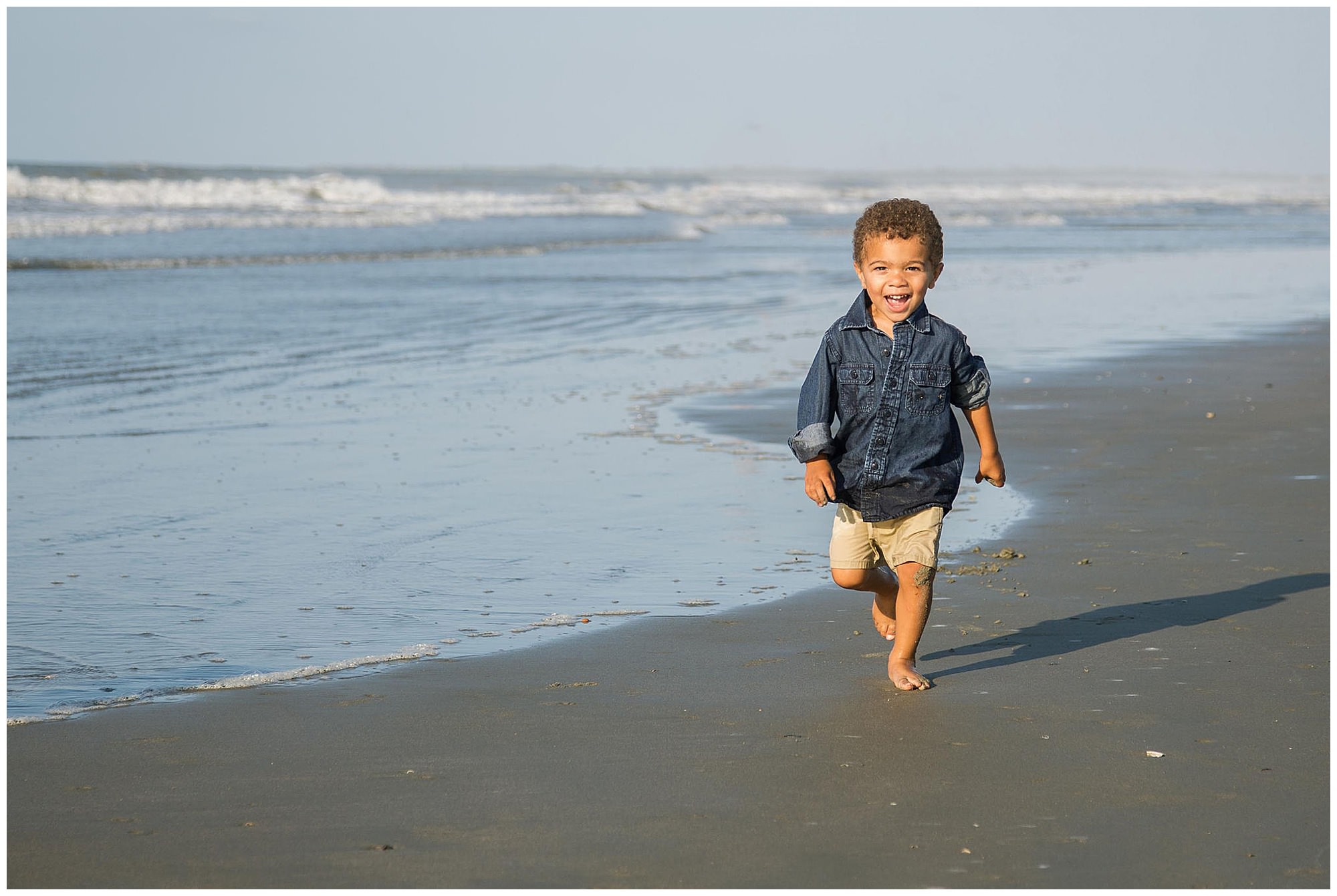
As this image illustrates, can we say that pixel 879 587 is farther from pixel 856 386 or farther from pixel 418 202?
pixel 418 202

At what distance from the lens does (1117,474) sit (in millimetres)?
6910

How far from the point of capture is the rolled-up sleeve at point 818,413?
387cm


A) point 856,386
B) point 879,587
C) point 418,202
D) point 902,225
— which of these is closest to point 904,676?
point 879,587

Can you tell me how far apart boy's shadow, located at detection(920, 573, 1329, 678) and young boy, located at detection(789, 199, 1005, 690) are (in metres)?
0.40

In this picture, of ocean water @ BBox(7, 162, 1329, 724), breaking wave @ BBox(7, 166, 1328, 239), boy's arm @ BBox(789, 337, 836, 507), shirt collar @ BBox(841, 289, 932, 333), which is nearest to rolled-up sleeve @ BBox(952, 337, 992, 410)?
shirt collar @ BBox(841, 289, 932, 333)

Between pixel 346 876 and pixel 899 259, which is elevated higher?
pixel 899 259

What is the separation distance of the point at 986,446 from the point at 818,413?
47 cm

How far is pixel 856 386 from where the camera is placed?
154 inches

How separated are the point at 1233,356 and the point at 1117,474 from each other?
16.2 ft

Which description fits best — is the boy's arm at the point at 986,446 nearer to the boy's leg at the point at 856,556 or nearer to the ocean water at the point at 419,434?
the boy's leg at the point at 856,556

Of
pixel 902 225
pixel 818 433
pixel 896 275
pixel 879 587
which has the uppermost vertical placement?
pixel 902 225

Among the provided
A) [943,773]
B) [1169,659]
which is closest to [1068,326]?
[1169,659]

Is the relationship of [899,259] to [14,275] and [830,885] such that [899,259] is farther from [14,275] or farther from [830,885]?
[14,275]

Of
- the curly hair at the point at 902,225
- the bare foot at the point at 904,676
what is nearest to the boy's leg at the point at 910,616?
the bare foot at the point at 904,676
